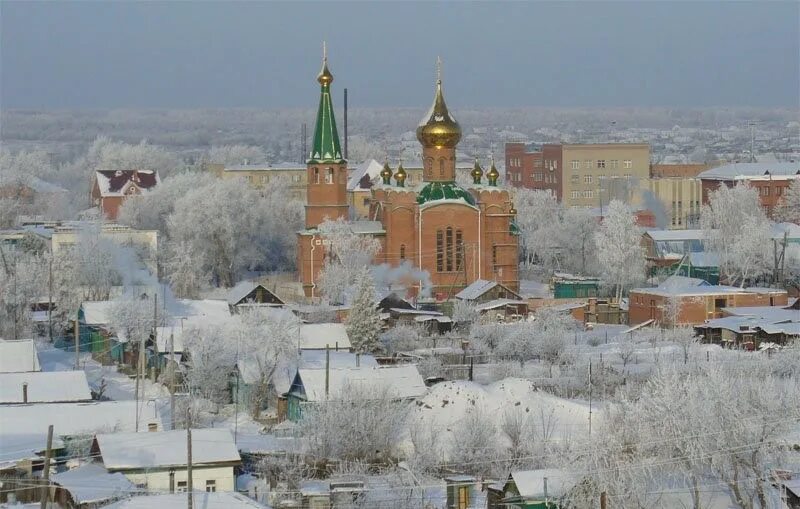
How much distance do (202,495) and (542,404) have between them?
6396 mm

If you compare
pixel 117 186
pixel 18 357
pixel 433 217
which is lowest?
pixel 18 357

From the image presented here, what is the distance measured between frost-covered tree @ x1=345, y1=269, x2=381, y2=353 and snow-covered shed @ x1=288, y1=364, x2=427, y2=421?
173 inches

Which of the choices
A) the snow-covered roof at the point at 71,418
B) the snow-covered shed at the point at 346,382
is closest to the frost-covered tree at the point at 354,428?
the snow-covered shed at the point at 346,382

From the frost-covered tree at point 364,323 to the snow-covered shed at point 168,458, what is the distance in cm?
951

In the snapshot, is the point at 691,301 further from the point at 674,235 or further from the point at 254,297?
the point at 674,235

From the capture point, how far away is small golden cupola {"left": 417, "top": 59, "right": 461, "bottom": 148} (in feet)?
121

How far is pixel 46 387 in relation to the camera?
22797 mm

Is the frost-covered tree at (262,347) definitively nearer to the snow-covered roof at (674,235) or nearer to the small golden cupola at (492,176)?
the small golden cupola at (492,176)

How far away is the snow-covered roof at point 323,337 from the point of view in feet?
92.2

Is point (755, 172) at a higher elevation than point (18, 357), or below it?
higher

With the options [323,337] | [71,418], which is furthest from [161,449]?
[323,337]

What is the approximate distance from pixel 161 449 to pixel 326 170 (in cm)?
1955

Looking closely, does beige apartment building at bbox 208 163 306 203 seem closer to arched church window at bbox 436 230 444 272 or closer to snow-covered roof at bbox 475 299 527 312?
arched church window at bbox 436 230 444 272

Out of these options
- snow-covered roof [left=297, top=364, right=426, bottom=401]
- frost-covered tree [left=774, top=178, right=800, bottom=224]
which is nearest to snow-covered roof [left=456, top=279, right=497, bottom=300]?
snow-covered roof [left=297, top=364, right=426, bottom=401]
